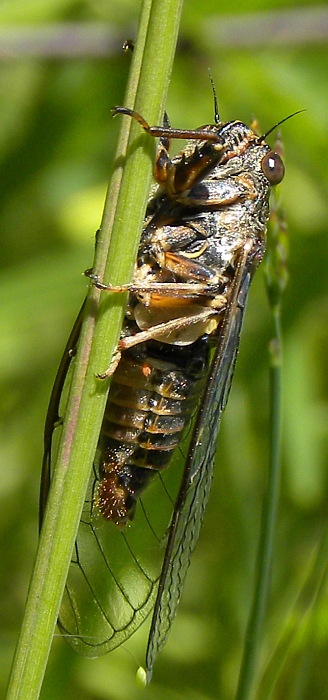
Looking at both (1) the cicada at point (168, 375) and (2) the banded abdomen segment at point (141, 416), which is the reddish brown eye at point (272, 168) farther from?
(2) the banded abdomen segment at point (141, 416)

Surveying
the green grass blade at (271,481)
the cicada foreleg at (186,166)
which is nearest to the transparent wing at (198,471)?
the green grass blade at (271,481)

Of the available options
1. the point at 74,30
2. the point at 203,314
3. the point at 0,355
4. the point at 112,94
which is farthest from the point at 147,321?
the point at 112,94

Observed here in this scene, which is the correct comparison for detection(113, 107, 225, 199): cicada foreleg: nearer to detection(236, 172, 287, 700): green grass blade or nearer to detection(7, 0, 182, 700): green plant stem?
detection(236, 172, 287, 700): green grass blade

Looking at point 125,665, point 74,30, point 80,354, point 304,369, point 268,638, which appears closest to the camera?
point 80,354

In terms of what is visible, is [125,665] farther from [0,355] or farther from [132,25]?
[132,25]

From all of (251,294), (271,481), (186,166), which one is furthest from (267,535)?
(251,294)

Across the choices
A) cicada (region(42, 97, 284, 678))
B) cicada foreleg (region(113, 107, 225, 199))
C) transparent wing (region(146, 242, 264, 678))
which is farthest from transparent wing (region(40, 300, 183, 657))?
cicada foreleg (region(113, 107, 225, 199))
